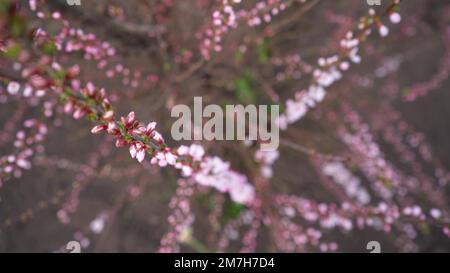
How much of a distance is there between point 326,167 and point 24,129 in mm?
2355

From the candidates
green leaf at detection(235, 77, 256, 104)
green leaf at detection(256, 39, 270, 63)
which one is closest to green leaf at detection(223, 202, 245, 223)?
green leaf at detection(235, 77, 256, 104)

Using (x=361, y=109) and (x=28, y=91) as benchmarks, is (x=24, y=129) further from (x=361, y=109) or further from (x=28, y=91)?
(x=361, y=109)

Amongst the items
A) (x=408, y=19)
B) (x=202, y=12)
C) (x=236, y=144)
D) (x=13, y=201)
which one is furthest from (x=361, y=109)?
(x=13, y=201)

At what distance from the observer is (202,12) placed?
7.48 feet

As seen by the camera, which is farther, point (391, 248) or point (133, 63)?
point (391, 248)

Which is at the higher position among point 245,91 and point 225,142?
point 245,91

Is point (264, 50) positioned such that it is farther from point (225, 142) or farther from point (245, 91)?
point (225, 142)

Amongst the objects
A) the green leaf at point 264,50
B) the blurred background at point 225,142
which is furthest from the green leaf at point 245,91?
the green leaf at point 264,50

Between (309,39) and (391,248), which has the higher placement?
(309,39)

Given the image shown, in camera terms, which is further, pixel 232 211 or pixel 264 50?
pixel 232 211

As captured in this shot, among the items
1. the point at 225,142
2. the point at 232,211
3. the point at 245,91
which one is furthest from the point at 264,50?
the point at 232,211

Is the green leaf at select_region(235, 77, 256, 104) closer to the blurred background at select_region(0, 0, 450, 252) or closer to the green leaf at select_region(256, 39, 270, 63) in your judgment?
the blurred background at select_region(0, 0, 450, 252)

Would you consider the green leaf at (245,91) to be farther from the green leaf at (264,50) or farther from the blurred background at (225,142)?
the green leaf at (264,50)

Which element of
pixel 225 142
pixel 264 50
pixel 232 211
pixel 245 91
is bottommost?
pixel 232 211
